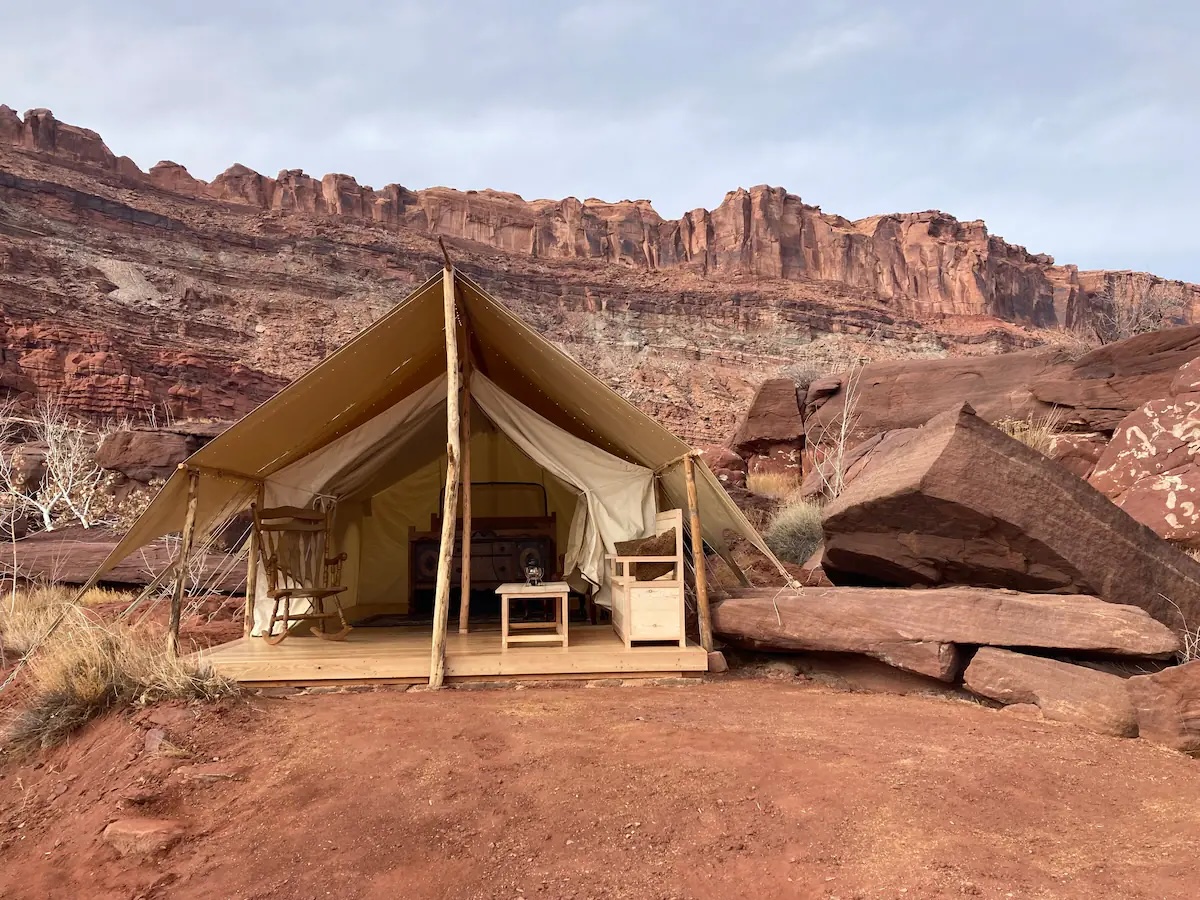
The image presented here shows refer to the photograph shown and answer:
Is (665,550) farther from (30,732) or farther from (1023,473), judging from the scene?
(30,732)

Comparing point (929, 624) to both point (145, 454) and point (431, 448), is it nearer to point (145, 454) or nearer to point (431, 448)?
point (431, 448)

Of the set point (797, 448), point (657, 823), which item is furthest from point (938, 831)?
point (797, 448)

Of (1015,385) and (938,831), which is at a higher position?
(1015,385)

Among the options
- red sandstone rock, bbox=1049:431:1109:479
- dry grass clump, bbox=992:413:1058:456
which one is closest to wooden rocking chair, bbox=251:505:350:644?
dry grass clump, bbox=992:413:1058:456

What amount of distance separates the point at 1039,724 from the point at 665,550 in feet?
7.68

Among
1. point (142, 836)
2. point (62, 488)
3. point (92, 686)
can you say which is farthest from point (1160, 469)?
point (62, 488)

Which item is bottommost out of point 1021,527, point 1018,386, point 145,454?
point 1021,527

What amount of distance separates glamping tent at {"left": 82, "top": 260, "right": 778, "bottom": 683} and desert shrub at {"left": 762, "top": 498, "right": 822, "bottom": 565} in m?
2.56

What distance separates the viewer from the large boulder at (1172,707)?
3.10 m

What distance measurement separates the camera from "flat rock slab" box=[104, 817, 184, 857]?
8.18 ft

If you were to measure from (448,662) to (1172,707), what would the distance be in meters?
3.61

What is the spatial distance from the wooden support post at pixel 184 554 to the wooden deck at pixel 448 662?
0.26 m

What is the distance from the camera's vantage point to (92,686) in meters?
3.90

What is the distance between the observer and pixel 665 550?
200 inches
